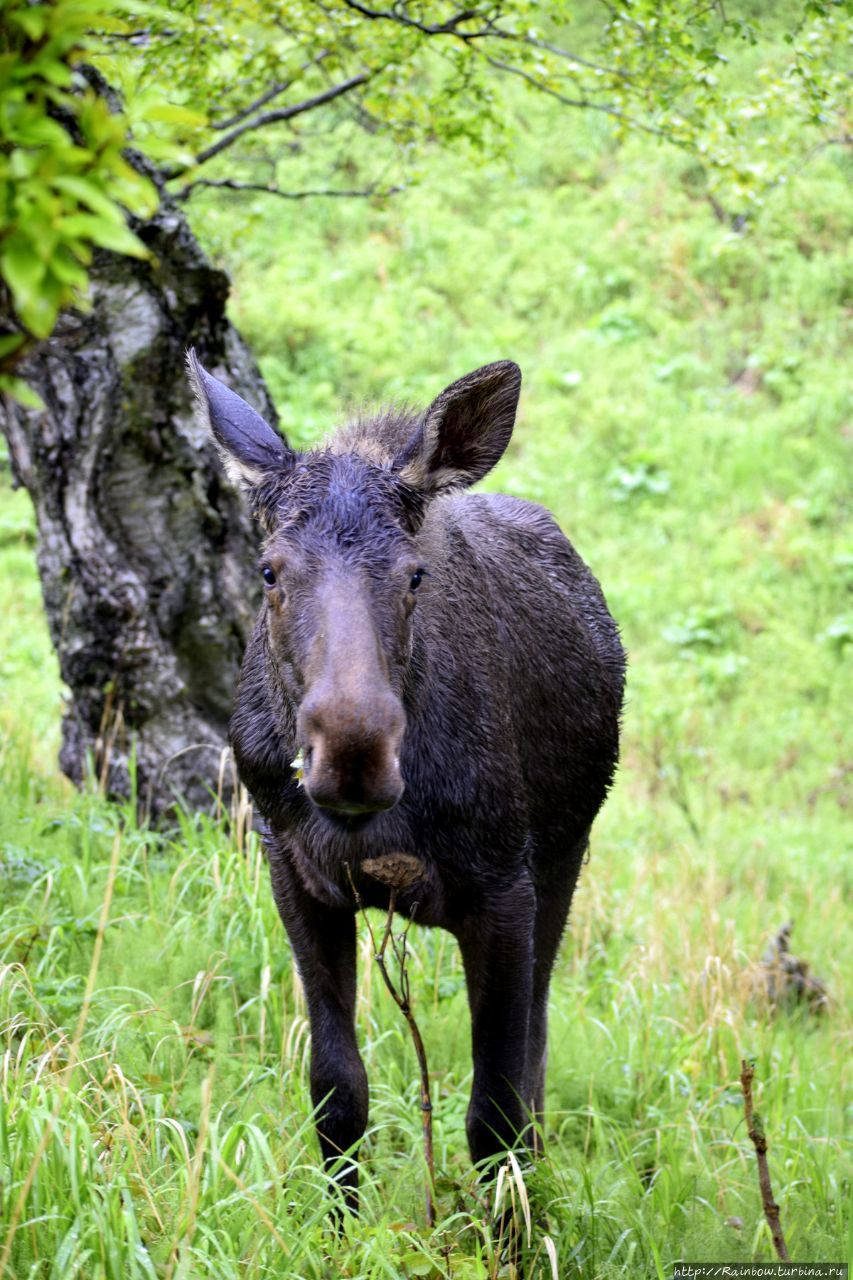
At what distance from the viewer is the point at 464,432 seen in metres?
4.07

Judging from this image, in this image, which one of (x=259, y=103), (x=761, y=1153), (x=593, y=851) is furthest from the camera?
(x=593, y=851)

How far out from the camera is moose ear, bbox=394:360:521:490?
12.9 feet

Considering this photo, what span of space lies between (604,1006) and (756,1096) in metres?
1.11

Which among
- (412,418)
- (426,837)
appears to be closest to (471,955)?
(426,837)

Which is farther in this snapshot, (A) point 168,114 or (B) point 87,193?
(A) point 168,114

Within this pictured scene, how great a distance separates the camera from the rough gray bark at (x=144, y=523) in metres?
6.31

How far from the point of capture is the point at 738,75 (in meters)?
18.0

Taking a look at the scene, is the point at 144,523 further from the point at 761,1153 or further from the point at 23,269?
the point at 23,269

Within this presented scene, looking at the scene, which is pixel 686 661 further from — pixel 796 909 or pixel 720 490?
pixel 796 909

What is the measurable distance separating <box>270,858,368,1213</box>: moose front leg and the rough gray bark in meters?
2.26

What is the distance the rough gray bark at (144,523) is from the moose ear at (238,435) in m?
2.32

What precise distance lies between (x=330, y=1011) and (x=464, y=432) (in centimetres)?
194

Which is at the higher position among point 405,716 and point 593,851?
point 405,716

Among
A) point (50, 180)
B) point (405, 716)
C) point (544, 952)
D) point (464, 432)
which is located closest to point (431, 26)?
point (464, 432)
